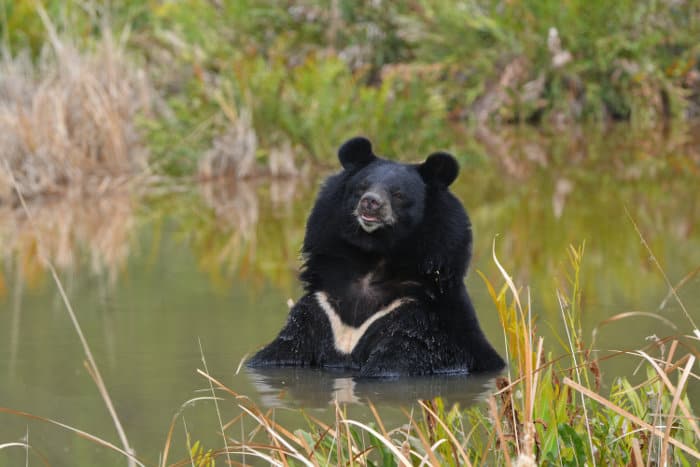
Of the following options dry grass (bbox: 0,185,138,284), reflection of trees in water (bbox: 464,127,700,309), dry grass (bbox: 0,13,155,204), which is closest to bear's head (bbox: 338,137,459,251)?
reflection of trees in water (bbox: 464,127,700,309)

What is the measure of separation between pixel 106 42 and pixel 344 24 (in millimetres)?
10036

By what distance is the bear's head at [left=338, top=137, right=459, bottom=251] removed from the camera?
5.46 meters

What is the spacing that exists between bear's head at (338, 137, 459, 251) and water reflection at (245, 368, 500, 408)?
58cm

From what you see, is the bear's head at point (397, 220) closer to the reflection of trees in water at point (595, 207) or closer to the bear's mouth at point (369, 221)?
A: the bear's mouth at point (369, 221)

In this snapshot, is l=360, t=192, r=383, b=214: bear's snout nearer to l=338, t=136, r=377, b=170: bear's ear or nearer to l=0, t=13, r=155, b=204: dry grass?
l=338, t=136, r=377, b=170: bear's ear

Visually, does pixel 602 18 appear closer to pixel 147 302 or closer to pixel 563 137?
pixel 563 137

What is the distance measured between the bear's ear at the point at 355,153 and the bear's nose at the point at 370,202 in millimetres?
335

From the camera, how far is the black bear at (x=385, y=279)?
5.50 meters

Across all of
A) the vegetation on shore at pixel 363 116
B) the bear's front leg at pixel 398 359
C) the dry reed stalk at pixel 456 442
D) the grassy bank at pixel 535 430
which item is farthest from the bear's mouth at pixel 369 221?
the dry reed stalk at pixel 456 442

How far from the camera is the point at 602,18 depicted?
839 inches

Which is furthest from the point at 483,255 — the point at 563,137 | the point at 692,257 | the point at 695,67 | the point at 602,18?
the point at 695,67

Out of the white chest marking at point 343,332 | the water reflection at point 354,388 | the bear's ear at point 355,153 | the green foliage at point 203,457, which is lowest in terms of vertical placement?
the water reflection at point 354,388

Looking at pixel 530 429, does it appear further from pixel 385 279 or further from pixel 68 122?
pixel 68 122

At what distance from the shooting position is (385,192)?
5.45m
